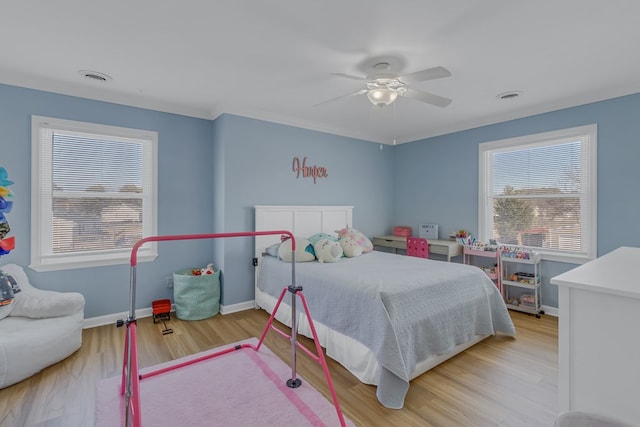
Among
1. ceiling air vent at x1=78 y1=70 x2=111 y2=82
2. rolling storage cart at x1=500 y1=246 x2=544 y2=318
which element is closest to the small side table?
rolling storage cart at x1=500 y1=246 x2=544 y2=318

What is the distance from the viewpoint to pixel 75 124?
3.07m

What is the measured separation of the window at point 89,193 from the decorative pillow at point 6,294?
1.44ft

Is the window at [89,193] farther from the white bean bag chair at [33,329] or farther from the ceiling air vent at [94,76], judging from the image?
the ceiling air vent at [94,76]

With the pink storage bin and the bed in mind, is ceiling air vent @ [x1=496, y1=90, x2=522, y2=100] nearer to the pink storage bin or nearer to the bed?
the bed

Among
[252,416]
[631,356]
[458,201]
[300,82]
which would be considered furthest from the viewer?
[458,201]

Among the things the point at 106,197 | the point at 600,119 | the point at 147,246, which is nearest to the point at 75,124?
the point at 106,197

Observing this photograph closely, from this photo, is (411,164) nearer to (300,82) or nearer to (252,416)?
(300,82)

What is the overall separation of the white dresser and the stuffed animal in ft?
7.65

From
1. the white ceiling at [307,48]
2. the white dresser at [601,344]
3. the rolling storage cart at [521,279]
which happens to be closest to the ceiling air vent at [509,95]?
the white ceiling at [307,48]

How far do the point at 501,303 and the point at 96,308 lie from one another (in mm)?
4098

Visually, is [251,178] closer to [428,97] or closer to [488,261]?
[428,97]

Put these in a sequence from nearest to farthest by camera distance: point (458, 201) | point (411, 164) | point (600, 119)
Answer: point (600, 119) < point (458, 201) < point (411, 164)

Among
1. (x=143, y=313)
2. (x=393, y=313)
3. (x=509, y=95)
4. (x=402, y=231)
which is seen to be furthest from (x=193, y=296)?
(x=509, y=95)

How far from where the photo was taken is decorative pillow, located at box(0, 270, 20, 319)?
2.42 meters
